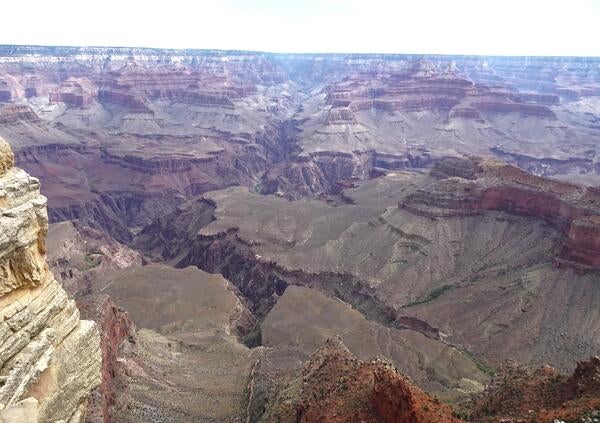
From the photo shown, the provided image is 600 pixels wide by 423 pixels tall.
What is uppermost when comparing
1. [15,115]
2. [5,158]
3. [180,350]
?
[5,158]

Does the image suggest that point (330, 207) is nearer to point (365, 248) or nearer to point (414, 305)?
point (365, 248)

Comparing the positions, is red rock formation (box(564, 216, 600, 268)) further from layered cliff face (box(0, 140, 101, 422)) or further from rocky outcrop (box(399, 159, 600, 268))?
layered cliff face (box(0, 140, 101, 422))

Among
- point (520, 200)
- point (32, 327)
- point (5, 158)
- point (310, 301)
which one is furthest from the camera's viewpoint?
point (520, 200)

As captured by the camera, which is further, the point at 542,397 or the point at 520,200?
the point at 520,200

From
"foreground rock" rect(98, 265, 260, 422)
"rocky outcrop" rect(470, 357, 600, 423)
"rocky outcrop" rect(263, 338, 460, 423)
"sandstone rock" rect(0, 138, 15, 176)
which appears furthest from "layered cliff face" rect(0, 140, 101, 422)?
"rocky outcrop" rect(470, 357, 600, 423)

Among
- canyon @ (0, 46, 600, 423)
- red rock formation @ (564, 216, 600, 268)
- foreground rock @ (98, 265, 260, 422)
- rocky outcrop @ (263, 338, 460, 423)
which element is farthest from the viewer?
red rock formation @ (564, 216, 600, 268)

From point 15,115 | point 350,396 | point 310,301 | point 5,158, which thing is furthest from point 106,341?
point 15,115

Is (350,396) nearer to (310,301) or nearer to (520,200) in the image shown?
(310,301)
